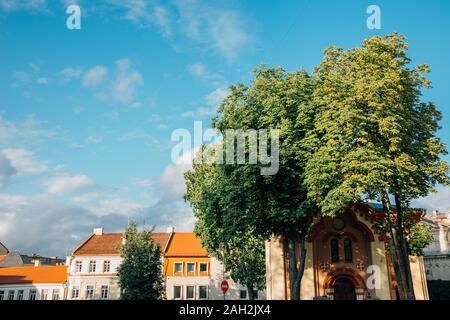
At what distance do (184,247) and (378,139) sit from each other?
38.1 m

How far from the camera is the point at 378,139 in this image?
21.3m

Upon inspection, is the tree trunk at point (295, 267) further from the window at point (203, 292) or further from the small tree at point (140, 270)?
the window at point (203, 292)

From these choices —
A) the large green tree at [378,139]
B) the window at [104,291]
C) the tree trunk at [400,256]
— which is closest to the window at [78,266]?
the window at [104,291]

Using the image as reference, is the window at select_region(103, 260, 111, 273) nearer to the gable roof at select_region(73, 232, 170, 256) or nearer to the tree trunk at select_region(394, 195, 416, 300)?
the gable roof at select_region(73, 232, 170, 256)

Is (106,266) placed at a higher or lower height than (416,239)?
lower

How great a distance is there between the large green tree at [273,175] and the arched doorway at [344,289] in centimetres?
548

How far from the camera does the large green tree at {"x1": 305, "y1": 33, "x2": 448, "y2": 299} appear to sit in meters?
20.1

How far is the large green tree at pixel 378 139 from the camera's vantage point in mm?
20078

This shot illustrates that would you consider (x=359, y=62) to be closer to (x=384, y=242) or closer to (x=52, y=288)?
(x=384, y=242)

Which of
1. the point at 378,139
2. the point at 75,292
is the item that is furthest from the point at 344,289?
the point at 75,292

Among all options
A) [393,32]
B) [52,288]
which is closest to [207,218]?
[393,32]

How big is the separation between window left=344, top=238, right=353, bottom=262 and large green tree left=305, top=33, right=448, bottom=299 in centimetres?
646

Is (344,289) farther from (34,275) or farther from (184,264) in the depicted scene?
(34,275)
